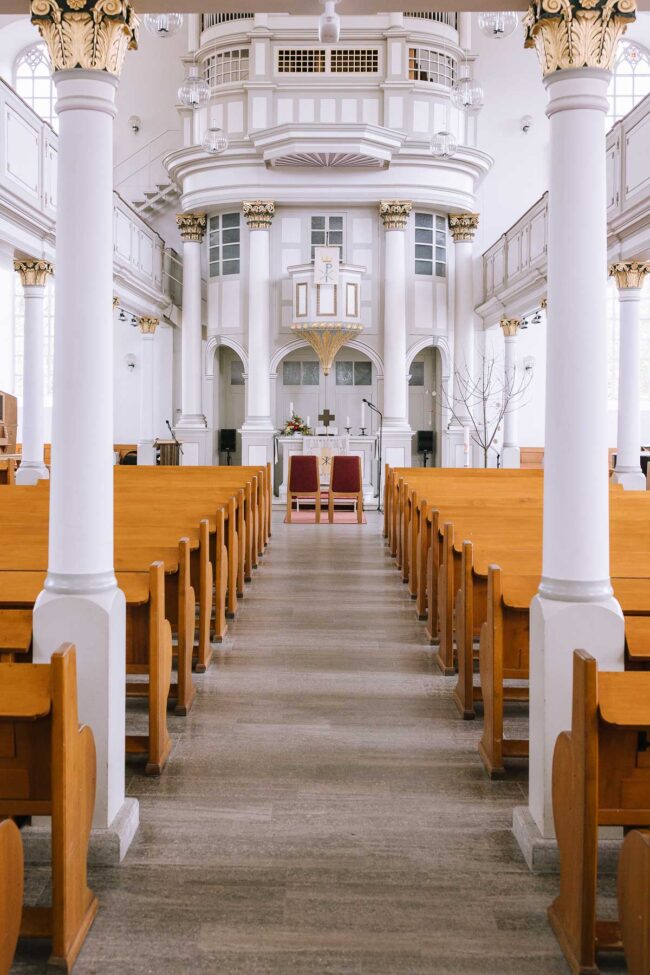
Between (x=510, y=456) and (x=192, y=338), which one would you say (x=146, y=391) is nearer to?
(x=192, y=338)

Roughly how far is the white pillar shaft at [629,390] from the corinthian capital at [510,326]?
5499mm

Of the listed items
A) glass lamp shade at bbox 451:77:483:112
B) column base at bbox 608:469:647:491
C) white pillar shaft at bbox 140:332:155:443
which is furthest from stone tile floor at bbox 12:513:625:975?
white pillar shaft at bbox 140:332:155:443

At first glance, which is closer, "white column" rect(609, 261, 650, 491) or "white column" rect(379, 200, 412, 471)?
"white column" rect(609, 261, 650, 491)

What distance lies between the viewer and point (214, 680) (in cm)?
550

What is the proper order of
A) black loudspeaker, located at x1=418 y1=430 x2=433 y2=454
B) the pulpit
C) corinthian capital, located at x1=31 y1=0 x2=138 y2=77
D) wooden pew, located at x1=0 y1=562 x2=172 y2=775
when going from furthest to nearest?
black loudspeaker, located at x1=418 y1=430 x2=433 y2=454, the pulpit, wooden pew, located at x1=0 y1=562 x2=172 y2=775, corinthian capital, located at x1=31 y1=0 x2=138 y2=77

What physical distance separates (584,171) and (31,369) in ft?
32.5

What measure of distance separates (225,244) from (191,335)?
2023 mm

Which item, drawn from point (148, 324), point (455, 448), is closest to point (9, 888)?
point (455, 448)

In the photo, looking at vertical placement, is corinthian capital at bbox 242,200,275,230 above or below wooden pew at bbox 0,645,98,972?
above

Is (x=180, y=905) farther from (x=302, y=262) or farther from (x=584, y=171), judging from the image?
(x=302, y=262)

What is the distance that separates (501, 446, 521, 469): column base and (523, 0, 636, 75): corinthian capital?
15.5 meters

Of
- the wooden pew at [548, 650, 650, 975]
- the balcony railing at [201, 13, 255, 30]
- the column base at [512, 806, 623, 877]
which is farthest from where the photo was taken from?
the balcony railing at [201, 13, 255, 30]

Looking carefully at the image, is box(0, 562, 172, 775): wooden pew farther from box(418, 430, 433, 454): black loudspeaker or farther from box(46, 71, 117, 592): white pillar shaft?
box(418, 430, 433, 454): black loudspeaker

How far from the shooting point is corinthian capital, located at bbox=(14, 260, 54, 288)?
12109mm
